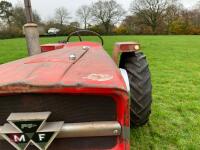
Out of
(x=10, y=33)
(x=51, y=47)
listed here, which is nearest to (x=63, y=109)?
(x=51, y=47)

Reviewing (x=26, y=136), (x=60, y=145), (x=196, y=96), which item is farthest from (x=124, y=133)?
(x=196, y=96)

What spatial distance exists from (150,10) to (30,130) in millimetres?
47781

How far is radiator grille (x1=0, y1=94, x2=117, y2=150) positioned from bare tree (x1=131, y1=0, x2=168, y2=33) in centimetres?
4527

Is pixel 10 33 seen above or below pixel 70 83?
below

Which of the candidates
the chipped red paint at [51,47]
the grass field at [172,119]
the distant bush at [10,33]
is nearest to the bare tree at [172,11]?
the distant bush at [10,33]

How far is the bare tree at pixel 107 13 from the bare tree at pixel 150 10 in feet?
8.85

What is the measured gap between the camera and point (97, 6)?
1853 inches

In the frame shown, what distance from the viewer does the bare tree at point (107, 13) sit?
1807 inches

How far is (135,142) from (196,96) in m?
2.05

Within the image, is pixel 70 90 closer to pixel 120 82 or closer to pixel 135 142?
pixel 120 82

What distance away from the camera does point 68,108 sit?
1.54 metres

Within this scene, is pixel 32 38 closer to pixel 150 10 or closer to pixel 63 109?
pixel 63 109

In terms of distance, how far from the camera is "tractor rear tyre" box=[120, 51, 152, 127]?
274cm

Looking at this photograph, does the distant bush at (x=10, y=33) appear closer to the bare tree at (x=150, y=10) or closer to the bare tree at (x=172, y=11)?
the bare tree at (x=150, y=10)
